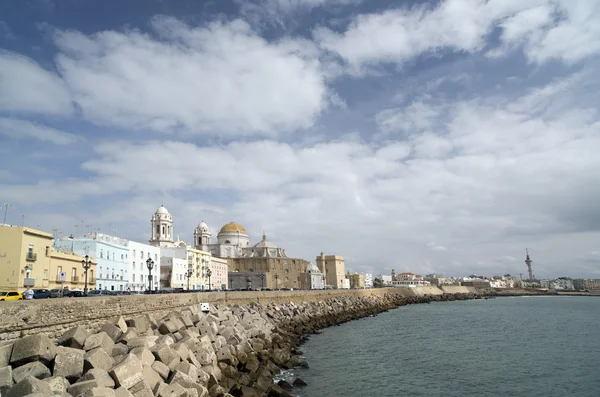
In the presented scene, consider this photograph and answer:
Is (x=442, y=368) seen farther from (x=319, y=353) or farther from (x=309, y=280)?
(x=309, y=280)

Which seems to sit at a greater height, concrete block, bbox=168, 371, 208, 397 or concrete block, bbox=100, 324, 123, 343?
concrete block, bbox=100, 324, 123, 343

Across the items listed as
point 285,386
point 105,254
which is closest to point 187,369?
point 285,386

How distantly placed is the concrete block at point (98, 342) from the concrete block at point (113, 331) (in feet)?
3.98

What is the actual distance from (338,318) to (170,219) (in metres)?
40.4

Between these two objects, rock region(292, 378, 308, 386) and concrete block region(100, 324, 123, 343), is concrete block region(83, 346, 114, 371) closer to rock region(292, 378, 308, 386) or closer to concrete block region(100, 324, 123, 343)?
concrete block region(100, 324, 123, 343)

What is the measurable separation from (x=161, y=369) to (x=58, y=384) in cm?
385

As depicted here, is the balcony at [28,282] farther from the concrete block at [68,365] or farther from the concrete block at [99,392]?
the concrete block at [99,392]

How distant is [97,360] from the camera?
11.5 metres

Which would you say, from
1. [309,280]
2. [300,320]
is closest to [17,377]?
[300,320]

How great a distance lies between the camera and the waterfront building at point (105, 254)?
41.1 m

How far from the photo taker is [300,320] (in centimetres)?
3909

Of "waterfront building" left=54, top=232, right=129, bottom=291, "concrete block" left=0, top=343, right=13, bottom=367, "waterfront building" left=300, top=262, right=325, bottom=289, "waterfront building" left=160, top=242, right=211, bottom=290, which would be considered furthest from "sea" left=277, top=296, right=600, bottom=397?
"waterfront building" left=300, top=262, right=325, bottom=289

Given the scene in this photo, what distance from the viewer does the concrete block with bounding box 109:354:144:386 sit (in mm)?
11047

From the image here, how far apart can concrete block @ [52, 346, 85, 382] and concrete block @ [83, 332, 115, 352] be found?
3.98ft
